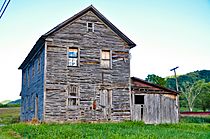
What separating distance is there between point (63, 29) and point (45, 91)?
17.9 feet

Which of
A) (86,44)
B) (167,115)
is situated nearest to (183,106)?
(167,115)

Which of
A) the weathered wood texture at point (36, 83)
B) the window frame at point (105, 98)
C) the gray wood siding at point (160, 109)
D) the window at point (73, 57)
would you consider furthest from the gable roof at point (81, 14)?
the gray wood siding at point (160, 109)

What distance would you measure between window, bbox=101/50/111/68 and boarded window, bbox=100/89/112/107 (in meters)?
2.25

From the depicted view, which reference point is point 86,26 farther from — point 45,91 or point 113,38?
point 45,91

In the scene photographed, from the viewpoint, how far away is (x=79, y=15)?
83.4 feet

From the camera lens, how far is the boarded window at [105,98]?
2531 centimetres

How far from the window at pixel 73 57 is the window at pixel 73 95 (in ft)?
6.17

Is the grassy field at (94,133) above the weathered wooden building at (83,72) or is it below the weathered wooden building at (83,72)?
below

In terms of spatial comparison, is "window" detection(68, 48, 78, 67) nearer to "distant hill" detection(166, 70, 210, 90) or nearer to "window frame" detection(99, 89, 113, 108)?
"window frame" detection(99, 89, 113, 108)

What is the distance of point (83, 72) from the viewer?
82.0ft

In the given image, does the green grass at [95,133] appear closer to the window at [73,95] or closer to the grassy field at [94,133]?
the grassy field at [94,133]

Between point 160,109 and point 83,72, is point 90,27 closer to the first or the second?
point 83,72

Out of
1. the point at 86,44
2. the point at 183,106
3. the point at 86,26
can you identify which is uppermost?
the point at 86,26

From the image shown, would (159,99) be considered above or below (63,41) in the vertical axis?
below
